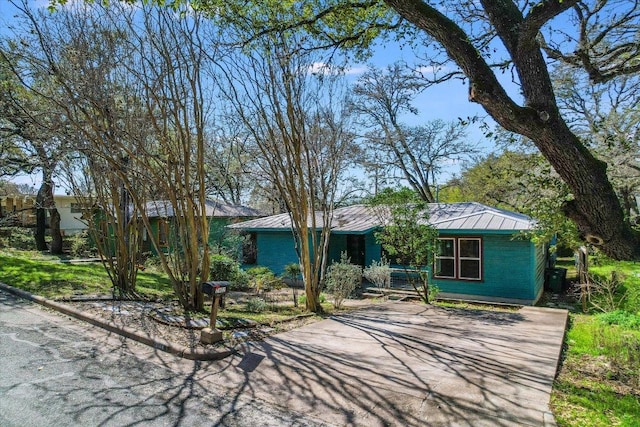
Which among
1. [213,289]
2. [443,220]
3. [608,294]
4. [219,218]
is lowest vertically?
[608,294]

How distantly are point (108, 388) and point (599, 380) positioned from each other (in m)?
6.10

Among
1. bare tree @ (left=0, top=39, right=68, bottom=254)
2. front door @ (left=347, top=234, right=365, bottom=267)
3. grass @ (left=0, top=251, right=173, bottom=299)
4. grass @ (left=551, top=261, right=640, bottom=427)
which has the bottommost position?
grass @ (left=551, top=261, right=640, bottom=427)

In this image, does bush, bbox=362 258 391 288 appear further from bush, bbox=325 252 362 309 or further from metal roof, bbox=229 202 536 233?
metal roof, bbox=229 202 536 233

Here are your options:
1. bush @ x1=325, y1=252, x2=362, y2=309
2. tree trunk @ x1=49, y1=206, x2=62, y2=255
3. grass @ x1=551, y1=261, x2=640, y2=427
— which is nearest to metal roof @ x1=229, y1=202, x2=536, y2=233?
bush @ x1=325, y1=252, x2=362, y2=309

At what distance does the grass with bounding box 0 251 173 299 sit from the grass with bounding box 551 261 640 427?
9386mm

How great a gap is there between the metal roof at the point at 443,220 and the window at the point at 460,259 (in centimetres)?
63

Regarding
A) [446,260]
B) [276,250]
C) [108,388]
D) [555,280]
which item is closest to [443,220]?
[446,260]

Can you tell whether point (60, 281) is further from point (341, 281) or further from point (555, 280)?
point (555, 280)

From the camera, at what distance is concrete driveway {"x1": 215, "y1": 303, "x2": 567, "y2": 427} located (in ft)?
14.3

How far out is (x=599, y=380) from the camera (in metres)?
5.48

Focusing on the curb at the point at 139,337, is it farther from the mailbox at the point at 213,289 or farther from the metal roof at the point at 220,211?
the metal roof at the point at 220,211

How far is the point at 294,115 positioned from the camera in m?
10.2

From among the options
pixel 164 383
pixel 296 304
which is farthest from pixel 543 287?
pixel 164 383

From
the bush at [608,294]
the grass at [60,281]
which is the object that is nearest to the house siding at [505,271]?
the bush at [608,294]
